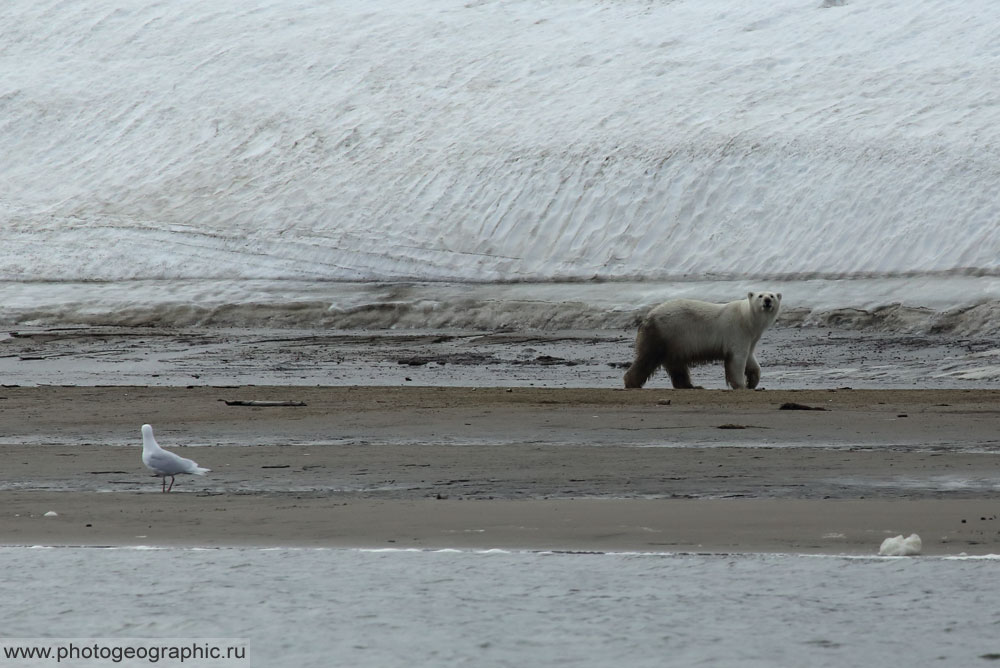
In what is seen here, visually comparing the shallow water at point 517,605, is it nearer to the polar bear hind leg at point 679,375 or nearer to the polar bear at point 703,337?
the polar bear at point 703,337

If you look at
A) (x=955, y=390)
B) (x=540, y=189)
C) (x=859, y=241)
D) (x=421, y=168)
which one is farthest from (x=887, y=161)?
(x=955, y=390)

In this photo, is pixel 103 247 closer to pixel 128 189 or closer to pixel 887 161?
pixel 128 189

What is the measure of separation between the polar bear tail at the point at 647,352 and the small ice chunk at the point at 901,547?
8.67 metres

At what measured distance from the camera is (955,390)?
13.8 metres

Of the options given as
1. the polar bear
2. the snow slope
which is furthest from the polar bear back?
the snow slope

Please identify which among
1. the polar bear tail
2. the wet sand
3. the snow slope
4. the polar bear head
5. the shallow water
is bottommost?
the snow slope

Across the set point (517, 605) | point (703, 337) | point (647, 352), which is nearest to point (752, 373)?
point (703, 337)

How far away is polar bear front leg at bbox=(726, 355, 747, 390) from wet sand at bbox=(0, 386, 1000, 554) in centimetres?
167

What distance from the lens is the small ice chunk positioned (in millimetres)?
6090

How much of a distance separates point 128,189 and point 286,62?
5770mm

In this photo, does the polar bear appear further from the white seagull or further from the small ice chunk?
the small ice chunk

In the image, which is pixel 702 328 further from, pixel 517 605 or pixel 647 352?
pixel 517 605

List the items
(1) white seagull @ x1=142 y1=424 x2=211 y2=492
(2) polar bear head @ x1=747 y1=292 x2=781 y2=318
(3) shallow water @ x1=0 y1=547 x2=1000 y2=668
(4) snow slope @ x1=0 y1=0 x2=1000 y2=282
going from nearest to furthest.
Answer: (3) shallow water @ x1=0 y1=547 x2=1000 y2=668, (1) white seagull @ x1=142 y1=424 x2=211 y2=492, (2) polar bear head @ x1=747 y1=292 x2=781 y2=318, (4) snow slope @ x1=0 y1=0 x2=1000 y2=282

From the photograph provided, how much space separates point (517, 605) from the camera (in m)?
5.51
